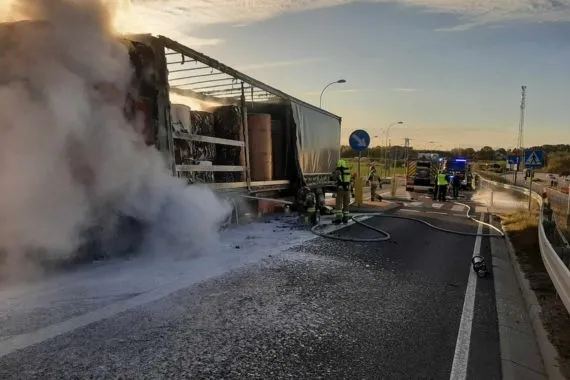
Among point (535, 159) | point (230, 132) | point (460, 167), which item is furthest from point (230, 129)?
point (460, 167)

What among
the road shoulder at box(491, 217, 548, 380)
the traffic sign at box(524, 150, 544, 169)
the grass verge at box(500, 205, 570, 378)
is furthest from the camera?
the traffic sign at box(524, 150, 544, 169)

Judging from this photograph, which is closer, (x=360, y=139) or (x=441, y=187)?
(x=360, y=139)

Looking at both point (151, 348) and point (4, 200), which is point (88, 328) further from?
point (4, 200)

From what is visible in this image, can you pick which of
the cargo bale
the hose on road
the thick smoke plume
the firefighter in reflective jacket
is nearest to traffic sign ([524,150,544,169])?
the hose on road

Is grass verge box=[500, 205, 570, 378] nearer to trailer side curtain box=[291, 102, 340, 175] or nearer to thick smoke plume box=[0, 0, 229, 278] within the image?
thick smoke plume box=[0, 0, 229, 278]

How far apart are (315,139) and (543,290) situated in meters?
9.22

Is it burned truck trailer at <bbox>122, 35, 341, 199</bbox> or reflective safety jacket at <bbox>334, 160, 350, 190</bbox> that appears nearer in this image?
burned truck trailer at <bbox>122, 35, 341, 199</bbox>

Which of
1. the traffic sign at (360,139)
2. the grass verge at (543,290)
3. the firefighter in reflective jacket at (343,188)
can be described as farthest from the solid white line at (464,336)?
the traffic sign at (360,139)

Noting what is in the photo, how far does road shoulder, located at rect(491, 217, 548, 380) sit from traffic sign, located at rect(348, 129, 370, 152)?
29.0 ft

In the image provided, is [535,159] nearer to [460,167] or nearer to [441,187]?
[441,187]

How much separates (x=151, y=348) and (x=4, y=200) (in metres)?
2.82

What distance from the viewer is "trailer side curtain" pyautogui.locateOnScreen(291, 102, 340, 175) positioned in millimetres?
13156

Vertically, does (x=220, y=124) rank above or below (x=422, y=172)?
above

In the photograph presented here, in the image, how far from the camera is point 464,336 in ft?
14.4
